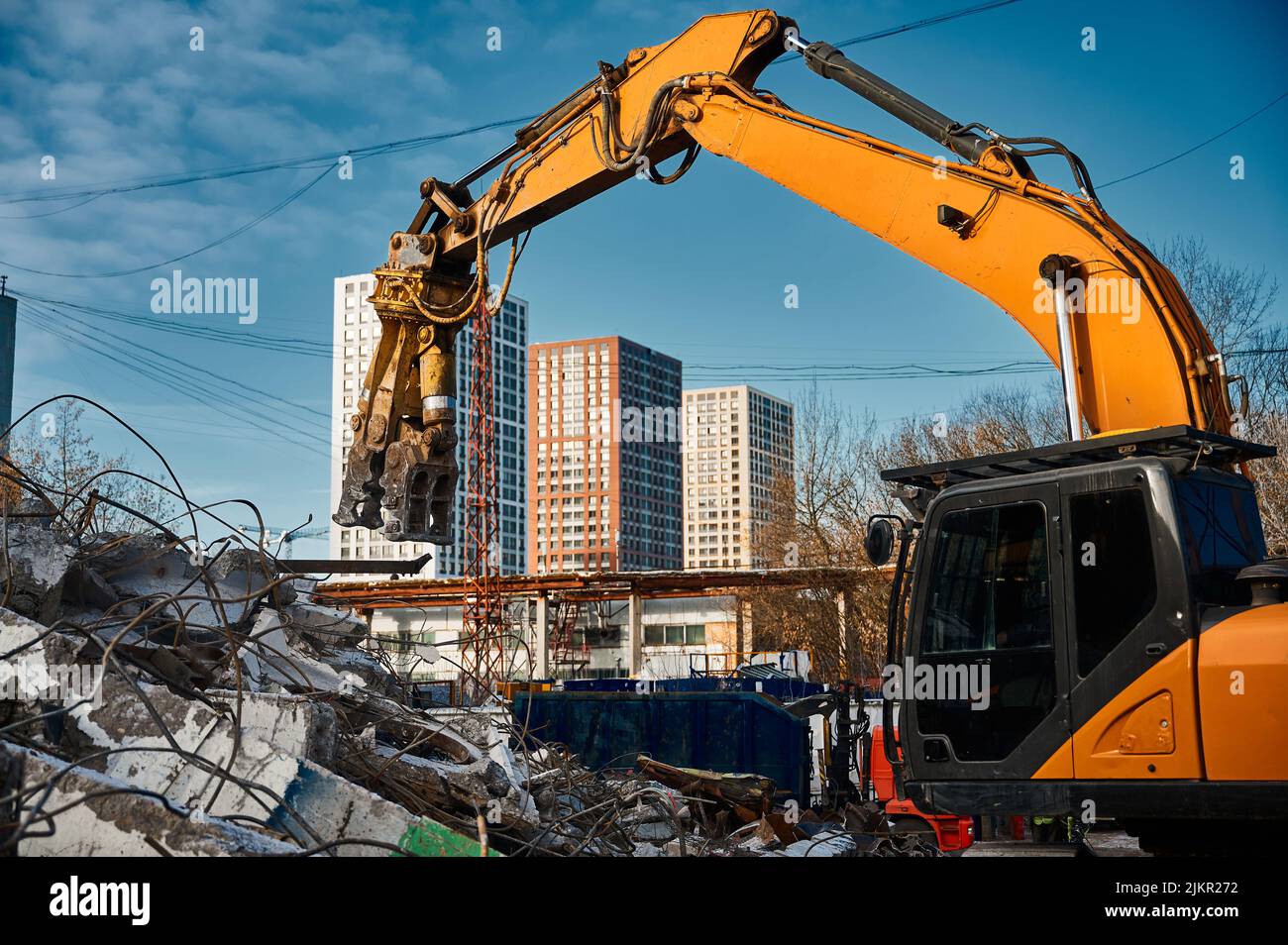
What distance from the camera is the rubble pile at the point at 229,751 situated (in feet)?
13.1

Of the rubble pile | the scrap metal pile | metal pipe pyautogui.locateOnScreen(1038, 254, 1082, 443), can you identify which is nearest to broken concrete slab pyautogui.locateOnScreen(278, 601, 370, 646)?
the scrap metal pile

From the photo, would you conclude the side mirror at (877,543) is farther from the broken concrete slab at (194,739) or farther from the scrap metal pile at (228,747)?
the broken concrete slab at (194,739)

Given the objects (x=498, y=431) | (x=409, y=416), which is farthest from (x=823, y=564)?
(x=498, y=431)

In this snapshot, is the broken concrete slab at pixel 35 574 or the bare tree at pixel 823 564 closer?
the broken concrete slab at pixel 35 574

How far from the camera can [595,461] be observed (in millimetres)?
100375

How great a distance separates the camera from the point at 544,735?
37.2 feet

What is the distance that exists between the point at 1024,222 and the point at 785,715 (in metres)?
6.05

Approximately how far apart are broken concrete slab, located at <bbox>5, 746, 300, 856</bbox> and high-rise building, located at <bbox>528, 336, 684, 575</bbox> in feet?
289

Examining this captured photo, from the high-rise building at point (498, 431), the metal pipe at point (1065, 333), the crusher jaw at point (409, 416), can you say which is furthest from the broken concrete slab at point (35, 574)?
the high-rise building at point (498, 431)

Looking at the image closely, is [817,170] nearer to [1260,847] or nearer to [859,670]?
[1260,847]

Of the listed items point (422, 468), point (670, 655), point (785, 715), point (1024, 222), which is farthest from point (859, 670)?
point (1024, 222)

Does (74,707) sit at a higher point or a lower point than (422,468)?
lower

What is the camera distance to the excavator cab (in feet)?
14.6

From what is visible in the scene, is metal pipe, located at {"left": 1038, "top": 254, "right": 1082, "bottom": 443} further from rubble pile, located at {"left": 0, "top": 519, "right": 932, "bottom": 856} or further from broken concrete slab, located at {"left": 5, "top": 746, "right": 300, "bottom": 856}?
broken concrete slab, located at {"left": 5, "top": 746, "right": 300, "bottom": 856}
